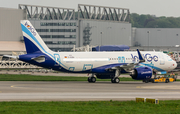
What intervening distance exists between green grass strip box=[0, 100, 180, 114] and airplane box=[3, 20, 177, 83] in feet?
71.9

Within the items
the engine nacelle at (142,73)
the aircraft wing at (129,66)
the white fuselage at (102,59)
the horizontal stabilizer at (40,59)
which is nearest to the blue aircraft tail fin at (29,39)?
the horizontal stabilizer at (40,59)

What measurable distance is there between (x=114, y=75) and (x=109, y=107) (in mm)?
26766

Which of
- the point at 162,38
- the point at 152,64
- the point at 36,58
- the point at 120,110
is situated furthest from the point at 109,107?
the point at 162,38

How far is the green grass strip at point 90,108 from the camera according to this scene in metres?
19.2

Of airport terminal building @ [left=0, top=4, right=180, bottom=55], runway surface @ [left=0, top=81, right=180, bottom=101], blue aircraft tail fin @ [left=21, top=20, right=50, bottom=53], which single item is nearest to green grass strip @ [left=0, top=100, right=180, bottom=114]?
runway surface @ [left=0, top=81, right=180, bottom=101]

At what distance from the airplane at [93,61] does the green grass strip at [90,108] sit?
863 inches

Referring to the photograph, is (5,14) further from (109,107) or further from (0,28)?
(109,107)

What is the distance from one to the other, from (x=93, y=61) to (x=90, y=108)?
26.1 meters

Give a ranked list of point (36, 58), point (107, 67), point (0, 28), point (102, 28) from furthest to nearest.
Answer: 1. point (102, 28)
2. point (0, 28)
3. point (107, 67)
4. point (36, 58)

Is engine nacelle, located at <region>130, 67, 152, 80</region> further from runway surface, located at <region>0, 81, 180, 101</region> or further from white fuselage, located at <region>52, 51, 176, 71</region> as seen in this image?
runway surface, located at <region>0, 81, 180, 101</region>

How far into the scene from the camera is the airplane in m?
44.6

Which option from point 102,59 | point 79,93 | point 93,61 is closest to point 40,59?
point 93,61

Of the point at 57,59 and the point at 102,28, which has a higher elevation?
the point at 102,28

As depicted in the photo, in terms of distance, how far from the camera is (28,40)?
1754 inches
